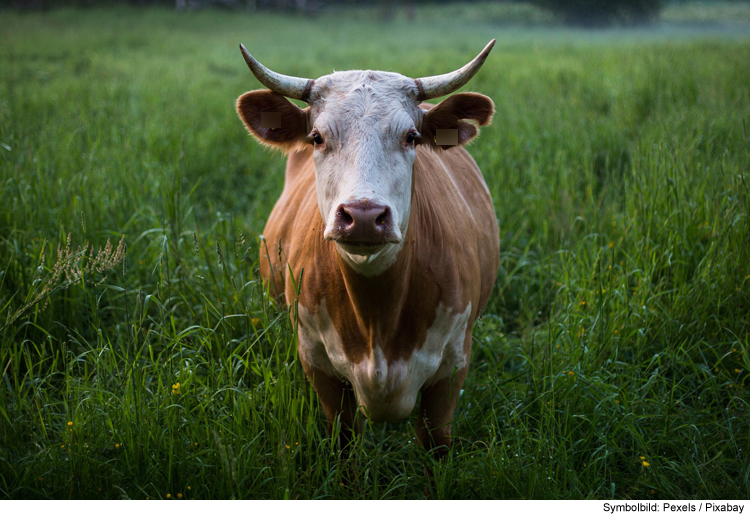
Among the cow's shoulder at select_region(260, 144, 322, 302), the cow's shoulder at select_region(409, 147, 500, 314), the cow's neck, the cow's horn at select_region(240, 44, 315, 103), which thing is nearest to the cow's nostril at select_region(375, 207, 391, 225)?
the cow's neck

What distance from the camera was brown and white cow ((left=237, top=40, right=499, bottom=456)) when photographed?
199 centimetres

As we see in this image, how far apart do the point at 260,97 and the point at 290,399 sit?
1200mm

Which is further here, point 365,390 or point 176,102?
point 176,102

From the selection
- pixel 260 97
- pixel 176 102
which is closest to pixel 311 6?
pixel 176 102

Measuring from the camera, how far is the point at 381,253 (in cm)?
206

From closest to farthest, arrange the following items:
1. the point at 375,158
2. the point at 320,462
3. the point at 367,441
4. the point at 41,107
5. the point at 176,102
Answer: the point at 375,158
the point at 320,462
the point at 367,441
the point at 41,107
the point at 176,102

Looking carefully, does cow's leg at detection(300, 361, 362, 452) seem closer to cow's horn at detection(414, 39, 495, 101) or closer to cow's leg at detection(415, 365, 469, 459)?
cow's leg at detection(415, 365, 469, 459)

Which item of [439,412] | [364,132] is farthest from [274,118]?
[439,412]

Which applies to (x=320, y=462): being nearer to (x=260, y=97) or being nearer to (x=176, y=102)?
(x=260, y=97)

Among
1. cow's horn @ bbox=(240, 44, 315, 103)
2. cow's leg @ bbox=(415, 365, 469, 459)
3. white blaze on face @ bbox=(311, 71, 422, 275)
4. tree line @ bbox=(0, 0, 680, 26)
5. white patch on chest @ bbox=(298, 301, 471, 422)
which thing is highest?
tree line @ bbox=(0, 0, 680, 26)

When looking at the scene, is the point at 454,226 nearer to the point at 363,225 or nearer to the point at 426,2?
the point at 363,225

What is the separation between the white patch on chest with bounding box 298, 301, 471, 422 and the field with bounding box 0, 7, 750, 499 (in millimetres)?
118

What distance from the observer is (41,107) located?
666 centimetres

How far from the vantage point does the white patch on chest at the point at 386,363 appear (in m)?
2.21
